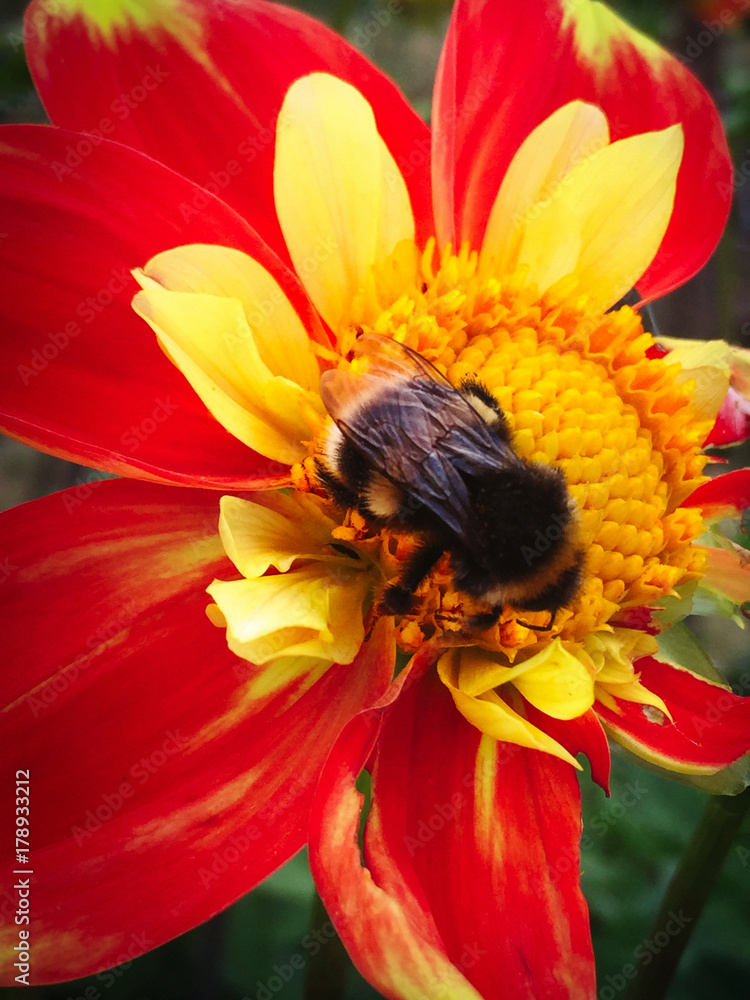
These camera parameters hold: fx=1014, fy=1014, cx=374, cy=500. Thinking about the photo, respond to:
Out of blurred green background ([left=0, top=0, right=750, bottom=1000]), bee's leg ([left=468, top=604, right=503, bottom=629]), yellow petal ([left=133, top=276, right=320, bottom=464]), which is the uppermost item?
yellow petal ([left=133, top=276, right=320, bottom=464])

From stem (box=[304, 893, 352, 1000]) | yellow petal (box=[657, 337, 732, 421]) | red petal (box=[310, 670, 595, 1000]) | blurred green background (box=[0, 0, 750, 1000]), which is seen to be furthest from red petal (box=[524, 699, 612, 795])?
blurred green background (box=[0, 0, 750, 1000])

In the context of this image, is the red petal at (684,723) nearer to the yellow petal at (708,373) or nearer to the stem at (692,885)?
the stem at (692,885)

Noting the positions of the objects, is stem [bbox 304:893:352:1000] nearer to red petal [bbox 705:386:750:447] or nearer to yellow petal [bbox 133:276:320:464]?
yellow petal [bbox 133:276:320:464]

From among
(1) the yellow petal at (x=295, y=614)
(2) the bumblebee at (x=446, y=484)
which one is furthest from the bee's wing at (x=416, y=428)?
(1) the yellow petal at (x=295, y=614)

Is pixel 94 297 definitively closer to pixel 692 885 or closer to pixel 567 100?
pixel 567 100

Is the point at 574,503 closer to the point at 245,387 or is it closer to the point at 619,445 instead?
the point at 619,445

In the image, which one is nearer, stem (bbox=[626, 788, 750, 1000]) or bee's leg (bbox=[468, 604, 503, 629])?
bee's leg (bbox=[468, 604, 503, 629])

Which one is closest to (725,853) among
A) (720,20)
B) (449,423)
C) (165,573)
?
(449,423)
